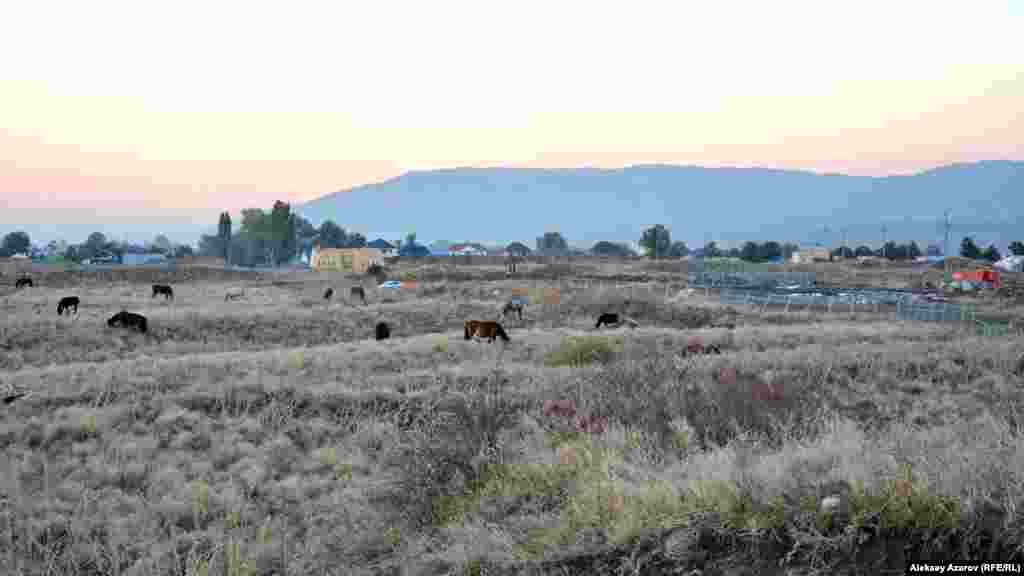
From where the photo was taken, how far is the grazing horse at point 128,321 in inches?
1342

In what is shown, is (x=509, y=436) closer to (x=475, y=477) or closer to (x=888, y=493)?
(x=475, y=477)

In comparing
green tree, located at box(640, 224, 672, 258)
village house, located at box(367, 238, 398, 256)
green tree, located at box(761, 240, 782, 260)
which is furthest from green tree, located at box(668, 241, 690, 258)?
village house, located at box(367, 238, 398, 256)

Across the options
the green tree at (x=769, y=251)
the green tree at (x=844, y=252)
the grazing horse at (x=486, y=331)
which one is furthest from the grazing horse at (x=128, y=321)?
the green tree at (x=769, y=251)

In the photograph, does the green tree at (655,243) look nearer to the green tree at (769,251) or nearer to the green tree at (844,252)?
the green tree at (769,251)

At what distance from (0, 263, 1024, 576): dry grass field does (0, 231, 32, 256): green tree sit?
16689 cm

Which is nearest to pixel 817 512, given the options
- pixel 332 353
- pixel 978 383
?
pixel 978 383

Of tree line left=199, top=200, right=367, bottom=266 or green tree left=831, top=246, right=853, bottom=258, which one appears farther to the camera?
green tree left=831, top=246, right=853, bottom=258

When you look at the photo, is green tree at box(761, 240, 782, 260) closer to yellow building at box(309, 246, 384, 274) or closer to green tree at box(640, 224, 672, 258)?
green tree at box(640, 224, 672, 258)

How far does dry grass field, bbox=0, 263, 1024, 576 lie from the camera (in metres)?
5.52

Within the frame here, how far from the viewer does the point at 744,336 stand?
29688mm

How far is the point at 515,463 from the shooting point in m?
8.55

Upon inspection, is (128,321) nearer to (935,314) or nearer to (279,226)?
(935,314)

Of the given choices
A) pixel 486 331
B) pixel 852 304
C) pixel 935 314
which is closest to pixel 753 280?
pixel 852 304

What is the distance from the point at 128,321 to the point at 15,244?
158 m
